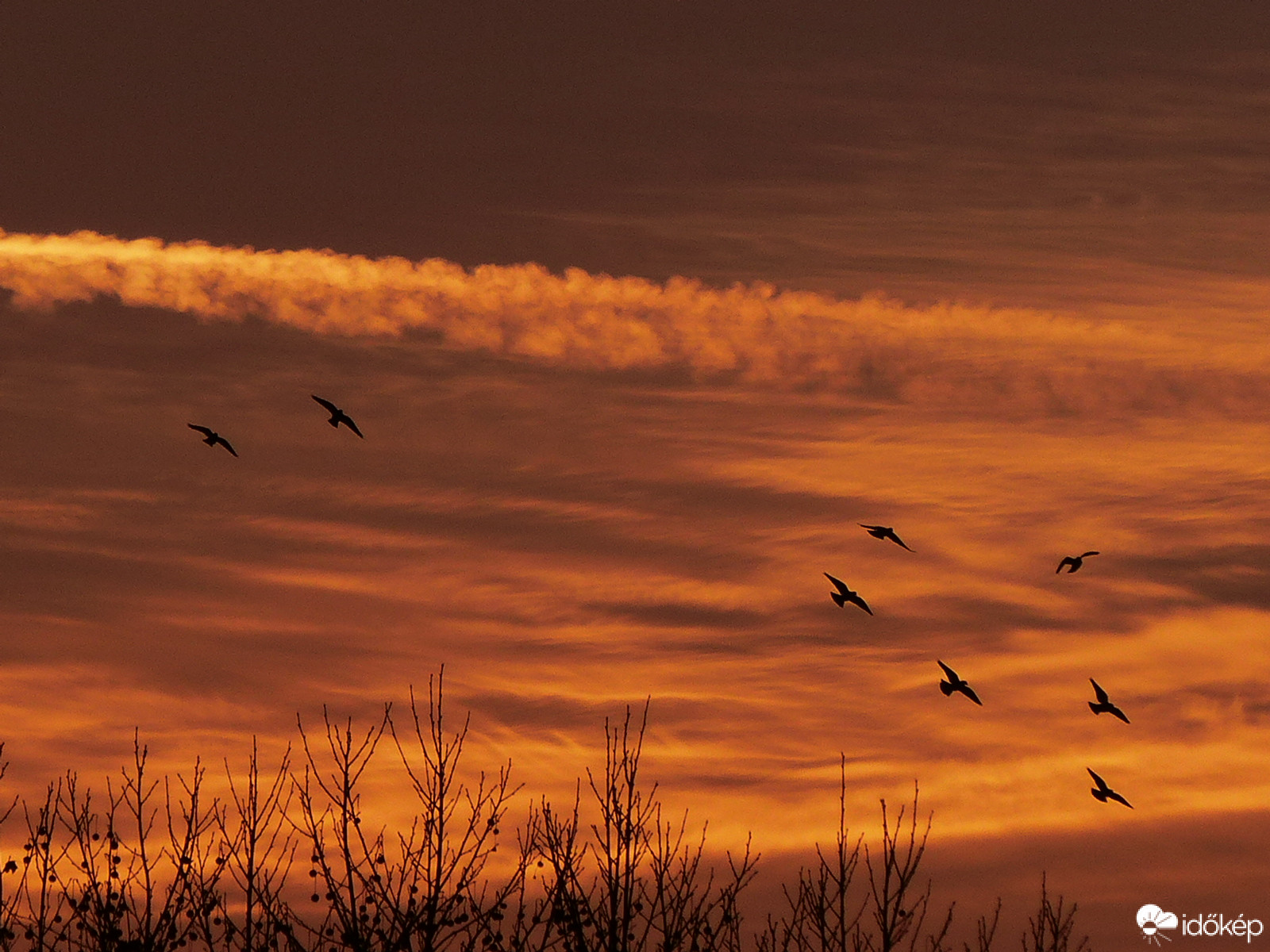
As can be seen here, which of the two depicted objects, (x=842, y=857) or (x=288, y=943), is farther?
(x=842, y=857)

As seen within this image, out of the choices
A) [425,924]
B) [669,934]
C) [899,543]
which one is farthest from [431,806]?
[899,543]

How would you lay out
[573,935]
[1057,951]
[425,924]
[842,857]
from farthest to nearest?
[1057,951] < [842,857] < [573,935] < [425,924]

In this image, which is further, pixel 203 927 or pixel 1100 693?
pixel 1100 693

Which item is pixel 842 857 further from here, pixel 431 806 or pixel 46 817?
pixel 46 817

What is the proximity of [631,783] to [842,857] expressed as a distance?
4.01 m

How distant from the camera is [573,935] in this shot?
2719 centimetres

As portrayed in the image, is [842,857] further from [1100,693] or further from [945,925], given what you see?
[1100,693]

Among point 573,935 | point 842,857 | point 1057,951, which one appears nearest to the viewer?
point 573,935

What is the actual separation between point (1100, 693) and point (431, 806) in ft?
30.6

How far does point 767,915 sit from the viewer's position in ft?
100

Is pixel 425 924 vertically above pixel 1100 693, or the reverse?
pixel 1100 693

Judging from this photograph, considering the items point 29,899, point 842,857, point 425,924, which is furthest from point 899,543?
point 29,899

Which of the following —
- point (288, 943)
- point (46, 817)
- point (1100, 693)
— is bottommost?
A: point (288, 943)

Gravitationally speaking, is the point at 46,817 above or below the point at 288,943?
above
